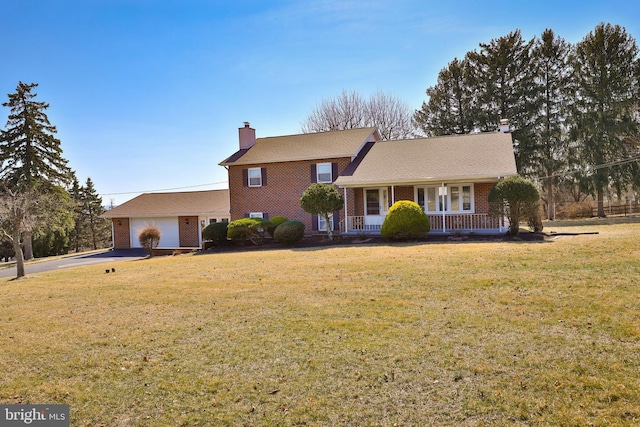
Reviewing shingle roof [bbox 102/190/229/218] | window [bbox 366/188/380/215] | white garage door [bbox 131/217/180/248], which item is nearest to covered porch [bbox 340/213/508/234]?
window [bbox 366/188/380/215]

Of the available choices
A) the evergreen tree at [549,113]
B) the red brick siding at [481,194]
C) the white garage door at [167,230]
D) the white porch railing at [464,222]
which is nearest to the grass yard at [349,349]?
the white porch railing at [464,222]

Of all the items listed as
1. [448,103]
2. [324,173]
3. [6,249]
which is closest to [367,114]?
[448,103]

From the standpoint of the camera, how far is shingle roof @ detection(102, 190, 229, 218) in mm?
30891

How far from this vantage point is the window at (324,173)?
2369cm

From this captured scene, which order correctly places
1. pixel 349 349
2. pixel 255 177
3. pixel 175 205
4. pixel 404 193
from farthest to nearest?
pixel 175 205, pixel 255 177, pixel 404 193, pixel 349 349

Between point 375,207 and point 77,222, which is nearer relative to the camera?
point 375,207

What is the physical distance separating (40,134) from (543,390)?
119ft

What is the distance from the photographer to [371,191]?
873 inches

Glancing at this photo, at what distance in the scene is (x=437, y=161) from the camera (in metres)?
21.5

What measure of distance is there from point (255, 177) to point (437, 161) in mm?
10623

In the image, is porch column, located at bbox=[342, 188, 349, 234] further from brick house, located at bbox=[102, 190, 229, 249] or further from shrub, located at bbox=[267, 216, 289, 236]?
brick house, located at bbox=[102, 190, 229, 249]

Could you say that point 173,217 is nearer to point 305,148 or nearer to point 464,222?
point 305,148

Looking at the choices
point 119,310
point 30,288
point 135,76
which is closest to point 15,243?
point 30,288

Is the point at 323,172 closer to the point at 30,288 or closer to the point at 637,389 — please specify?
the point at 30,288
